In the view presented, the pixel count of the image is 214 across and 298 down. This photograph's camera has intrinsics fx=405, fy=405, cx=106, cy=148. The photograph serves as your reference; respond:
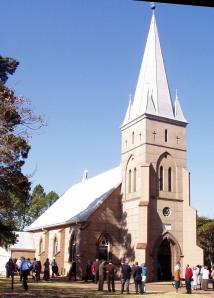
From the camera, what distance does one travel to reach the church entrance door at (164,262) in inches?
1399

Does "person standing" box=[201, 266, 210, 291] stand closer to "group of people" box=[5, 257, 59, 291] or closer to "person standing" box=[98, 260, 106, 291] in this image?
"person standing" box=[98, 260, 106, 291]

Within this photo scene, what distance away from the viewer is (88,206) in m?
40.4

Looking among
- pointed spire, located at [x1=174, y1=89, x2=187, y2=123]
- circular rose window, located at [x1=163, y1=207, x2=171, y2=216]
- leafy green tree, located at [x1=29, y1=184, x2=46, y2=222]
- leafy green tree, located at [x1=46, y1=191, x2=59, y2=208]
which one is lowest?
circular rose window, located at [x1=163, y1=207, x2=171, y2=216]

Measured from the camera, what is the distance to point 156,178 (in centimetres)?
3700

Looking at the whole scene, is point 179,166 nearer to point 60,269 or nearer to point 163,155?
point 163,155

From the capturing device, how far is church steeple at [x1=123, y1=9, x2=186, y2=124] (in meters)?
39.3

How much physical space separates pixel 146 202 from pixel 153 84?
12697 mm

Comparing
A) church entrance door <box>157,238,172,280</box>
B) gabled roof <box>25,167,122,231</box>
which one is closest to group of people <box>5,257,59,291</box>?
gabled roof <box>25,167,122,231</box>

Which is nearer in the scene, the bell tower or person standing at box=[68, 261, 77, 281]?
person standing at box=[68, 261, 77, 281]

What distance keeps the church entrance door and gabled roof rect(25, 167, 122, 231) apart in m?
6.87

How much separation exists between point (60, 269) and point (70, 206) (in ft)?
26.7

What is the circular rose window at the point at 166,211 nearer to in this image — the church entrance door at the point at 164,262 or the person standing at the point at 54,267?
the church entrance door at the point at 164,262

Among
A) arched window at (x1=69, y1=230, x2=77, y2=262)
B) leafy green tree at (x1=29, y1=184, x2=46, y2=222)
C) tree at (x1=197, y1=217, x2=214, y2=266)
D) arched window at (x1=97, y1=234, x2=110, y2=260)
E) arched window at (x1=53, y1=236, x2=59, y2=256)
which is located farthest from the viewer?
leafy green tree at (x1=29, y1=184, x2=46, y2=222)

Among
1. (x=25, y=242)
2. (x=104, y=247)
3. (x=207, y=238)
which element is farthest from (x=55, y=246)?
(x=207, y=238)
